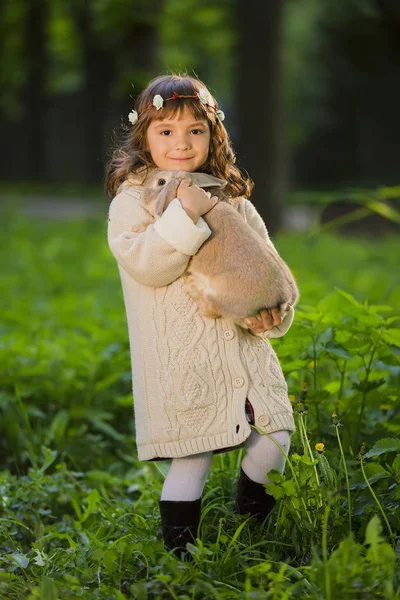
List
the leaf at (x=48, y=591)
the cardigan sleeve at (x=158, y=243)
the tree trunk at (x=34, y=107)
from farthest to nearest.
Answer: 1. the tree trunk at (x=34, y=107)
2. the cardigan sleeve at (x=158, y=243)
3. the leaf at (x=48, y=591)

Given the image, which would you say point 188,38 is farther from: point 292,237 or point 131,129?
point 131,129

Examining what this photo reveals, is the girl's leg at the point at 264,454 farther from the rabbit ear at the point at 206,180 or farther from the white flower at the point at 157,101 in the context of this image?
the white flower at the point at 157,101

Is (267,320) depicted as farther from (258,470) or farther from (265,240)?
(258,470)

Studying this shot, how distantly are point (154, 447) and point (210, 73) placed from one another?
32.5 m

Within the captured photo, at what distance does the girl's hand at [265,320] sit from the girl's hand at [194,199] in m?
0.30

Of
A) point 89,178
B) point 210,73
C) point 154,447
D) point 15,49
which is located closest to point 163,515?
point 154,447

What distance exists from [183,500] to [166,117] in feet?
3.51

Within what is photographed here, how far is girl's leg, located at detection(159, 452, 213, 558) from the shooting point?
2973mm

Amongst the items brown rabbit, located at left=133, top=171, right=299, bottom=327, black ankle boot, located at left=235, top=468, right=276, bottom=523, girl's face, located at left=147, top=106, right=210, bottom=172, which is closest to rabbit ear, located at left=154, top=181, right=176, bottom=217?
brown rabbit, located at left=133, top=171, right=299, bottom=327

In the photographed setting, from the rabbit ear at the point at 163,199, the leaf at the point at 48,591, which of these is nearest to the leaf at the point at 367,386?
the rabbit ear at the point at 163,199

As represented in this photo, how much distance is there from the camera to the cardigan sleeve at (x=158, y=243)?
9.26 feet

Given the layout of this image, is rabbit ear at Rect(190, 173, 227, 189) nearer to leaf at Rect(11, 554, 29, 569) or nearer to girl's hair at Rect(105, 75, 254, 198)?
girl's hair at Rect(105, 75, 254, 198)

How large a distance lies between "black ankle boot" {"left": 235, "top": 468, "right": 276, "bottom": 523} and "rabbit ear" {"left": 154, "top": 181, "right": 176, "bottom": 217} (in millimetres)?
795

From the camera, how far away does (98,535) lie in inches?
133
